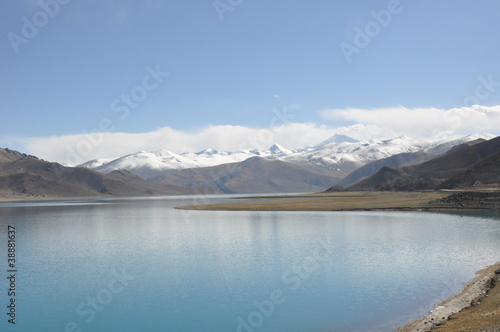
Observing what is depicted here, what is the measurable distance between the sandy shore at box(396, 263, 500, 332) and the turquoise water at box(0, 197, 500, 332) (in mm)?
1523

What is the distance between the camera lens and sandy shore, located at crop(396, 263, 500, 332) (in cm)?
2405

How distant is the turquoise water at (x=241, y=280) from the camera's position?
30656mm

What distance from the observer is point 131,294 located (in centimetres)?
3781

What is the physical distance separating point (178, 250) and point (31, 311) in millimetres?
28463

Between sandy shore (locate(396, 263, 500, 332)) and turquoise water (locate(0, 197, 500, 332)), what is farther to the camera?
turquoise water (locate(0, 197, 500, 332))

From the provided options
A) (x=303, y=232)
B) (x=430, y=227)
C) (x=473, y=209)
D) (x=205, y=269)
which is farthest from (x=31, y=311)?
(x=473, y=209)

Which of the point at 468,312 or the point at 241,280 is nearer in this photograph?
the point at 468,312

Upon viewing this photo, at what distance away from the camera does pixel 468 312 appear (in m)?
28.2

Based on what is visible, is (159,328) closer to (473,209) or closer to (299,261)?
(299,261)

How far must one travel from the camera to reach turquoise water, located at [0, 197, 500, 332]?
3066cm

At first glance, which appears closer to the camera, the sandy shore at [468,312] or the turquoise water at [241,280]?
the sandy shore at [468,312]

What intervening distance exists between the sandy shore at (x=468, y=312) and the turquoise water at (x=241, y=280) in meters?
1.52

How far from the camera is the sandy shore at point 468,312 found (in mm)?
24047

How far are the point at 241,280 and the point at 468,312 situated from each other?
68.3ft
